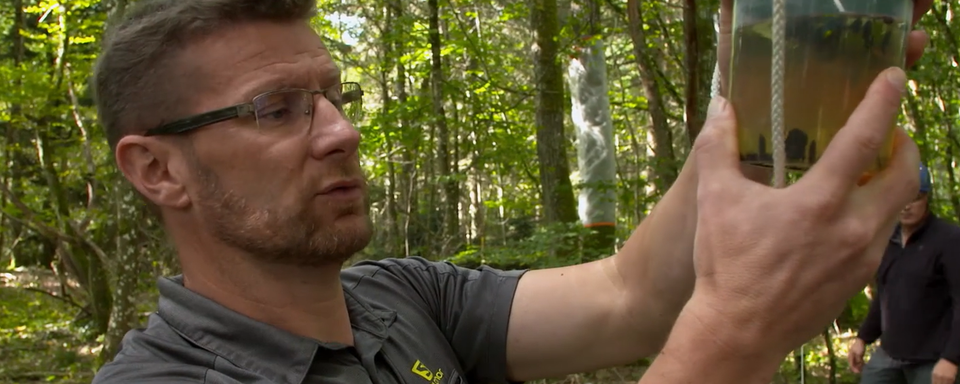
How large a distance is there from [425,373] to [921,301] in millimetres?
4143

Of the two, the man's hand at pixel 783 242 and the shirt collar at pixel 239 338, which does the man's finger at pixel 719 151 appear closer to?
the man's hand at pixel 783 242

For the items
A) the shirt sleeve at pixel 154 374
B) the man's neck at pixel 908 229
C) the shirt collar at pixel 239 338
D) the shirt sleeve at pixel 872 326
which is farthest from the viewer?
the shirt sleeve at pixel 872 326

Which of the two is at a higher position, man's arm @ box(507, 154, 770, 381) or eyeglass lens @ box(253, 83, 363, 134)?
eyeglass lens @ box(253, 83, 363, 134)

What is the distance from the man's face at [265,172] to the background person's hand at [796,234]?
910mm

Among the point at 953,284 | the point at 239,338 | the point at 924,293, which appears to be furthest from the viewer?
the point at 924,293

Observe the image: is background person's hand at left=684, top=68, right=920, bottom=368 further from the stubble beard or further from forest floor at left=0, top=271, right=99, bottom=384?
forest floor at left=0, top=271, right=99, bottom=384

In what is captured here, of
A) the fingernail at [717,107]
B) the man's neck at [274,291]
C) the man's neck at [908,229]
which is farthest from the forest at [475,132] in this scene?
the fingernail at [717,107]

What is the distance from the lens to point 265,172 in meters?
1.70

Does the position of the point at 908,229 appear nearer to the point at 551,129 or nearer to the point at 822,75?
the point at 822,75

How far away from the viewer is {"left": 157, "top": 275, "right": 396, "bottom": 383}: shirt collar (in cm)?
155

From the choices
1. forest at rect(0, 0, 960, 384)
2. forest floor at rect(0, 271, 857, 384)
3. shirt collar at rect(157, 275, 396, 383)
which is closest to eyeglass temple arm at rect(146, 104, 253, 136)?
shirt collar at rect(157, 275, 396, 383)

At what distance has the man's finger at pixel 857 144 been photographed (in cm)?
95

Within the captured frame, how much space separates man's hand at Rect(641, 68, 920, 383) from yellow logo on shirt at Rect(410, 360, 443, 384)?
32.4 inches

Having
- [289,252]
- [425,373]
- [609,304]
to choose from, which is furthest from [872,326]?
[289,252]
